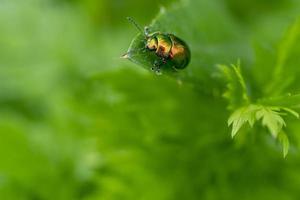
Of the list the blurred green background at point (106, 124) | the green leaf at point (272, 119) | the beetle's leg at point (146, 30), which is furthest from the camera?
the blurred green background at point (106, 124)

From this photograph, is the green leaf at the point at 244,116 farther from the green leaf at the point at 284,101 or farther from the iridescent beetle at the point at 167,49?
the iridescent beetle at the point at 167,49

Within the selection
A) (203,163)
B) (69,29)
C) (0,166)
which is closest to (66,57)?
(69,29)

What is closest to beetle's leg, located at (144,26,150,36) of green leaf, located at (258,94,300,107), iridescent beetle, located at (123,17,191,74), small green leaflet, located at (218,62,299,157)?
iridescent beetle, located at (123,17,191,74)

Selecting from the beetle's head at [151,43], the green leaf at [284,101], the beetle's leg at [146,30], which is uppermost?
the beetle's leg at [146,30]

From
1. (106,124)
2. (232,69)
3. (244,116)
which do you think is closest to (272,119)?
(244,116)

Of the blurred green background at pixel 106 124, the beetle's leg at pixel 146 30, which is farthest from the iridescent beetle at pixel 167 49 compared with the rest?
the blurred green background at pixel 106 124

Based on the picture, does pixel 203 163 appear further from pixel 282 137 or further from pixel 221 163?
pixel 282 137
